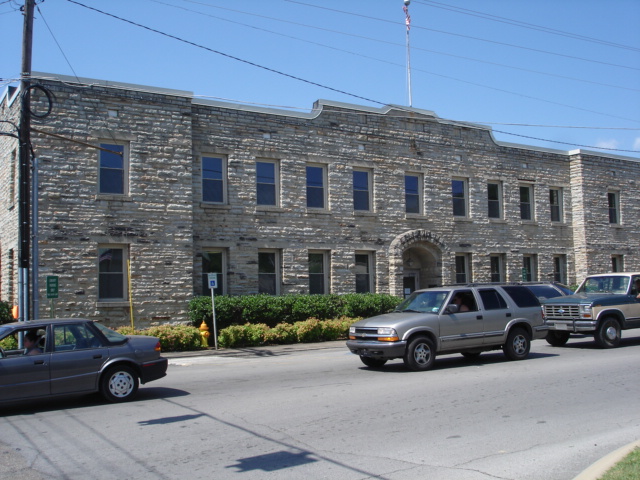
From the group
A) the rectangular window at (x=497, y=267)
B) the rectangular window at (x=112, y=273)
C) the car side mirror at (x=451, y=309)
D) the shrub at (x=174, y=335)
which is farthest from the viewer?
the rectangular window at (x=497, y=267)

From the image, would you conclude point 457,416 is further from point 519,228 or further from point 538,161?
point 538,161

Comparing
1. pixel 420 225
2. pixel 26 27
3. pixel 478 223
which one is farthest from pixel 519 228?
pixel 26 27

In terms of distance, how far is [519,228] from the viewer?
29.0 meters

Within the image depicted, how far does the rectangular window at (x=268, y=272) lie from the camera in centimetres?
2273

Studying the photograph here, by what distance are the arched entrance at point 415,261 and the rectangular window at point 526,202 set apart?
5801mm

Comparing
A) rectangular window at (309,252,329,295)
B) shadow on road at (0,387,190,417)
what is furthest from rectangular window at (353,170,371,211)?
shadow on road at (0,387,190,417)

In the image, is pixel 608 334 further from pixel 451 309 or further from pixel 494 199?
pixel 494 199

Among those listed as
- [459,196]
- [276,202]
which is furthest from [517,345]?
[459,196]

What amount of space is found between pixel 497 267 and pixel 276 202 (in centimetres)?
1148

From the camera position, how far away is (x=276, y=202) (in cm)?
2320

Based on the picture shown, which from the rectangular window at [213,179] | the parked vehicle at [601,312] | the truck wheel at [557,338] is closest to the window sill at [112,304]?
the rectangular window at [213,179]

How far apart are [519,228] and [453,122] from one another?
5.89 m

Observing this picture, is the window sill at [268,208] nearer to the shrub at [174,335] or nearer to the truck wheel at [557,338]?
the shrub at [174,335]

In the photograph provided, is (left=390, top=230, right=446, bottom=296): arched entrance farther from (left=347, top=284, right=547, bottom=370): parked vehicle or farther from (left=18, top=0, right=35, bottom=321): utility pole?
(left=18, top=0, right=35, bottom=321): utility pole
